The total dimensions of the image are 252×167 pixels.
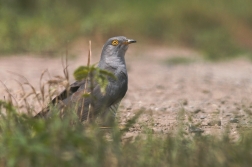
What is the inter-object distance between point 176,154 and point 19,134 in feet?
3.00

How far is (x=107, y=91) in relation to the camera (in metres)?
5.56

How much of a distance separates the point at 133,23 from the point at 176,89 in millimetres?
7839

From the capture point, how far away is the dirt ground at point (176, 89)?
5465 millimetres

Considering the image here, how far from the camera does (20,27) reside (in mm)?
13750

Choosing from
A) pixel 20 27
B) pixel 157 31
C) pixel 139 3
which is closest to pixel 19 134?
A: pixel 20 27

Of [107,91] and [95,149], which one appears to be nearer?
[95,149]

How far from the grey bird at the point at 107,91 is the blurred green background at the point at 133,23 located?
547 cm

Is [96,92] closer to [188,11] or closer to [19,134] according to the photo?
[19,134]

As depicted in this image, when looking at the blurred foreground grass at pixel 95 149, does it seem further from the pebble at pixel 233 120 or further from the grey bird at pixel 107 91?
the pebble at pixel 233 120

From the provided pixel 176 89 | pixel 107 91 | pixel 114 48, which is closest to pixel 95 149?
pixel 107 91

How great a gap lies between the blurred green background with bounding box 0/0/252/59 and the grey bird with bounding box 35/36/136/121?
17.9 ft

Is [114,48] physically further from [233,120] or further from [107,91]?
[233,120]

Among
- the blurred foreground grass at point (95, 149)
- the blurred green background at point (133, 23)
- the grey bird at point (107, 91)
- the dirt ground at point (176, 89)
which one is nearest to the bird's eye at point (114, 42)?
the grey bird at point (107, 91)

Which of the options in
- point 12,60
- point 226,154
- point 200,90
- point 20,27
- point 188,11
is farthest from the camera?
point 188,11
